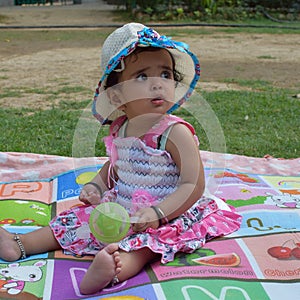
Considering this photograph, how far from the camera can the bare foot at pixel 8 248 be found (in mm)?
2186

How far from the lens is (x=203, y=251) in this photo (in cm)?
221

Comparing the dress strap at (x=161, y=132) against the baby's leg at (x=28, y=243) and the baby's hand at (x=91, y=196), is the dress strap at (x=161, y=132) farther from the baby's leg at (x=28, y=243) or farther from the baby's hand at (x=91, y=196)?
the baby's leg at (x=28, y=243)

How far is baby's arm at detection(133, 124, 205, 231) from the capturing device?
2131 mm

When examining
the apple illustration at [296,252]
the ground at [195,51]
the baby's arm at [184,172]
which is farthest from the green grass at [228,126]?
the apple illustration at [296,252]

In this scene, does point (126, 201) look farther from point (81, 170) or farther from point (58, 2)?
point (58, 2)

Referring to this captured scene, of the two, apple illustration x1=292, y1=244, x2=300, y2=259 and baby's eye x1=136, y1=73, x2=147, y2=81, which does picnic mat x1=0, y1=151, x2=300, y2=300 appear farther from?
baby's eye x1=136, y1=73, x2=147, y2=81

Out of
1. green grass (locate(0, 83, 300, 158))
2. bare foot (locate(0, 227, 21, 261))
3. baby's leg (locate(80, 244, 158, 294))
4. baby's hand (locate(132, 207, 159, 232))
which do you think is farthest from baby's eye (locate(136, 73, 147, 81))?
green grass (locate(0, 83, 300, 158))

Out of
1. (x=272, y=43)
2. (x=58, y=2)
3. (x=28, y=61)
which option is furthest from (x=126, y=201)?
(x=58, y=2)

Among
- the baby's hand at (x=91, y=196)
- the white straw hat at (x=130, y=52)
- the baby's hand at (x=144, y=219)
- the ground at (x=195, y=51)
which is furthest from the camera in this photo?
the ground at (x=195, y=51)

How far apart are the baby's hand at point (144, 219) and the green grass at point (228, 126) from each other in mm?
1595

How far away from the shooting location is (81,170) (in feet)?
10.4

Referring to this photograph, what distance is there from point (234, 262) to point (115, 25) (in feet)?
35.0

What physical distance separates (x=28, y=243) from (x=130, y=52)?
81cm

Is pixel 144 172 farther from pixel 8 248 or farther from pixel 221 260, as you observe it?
pixel 8 248
